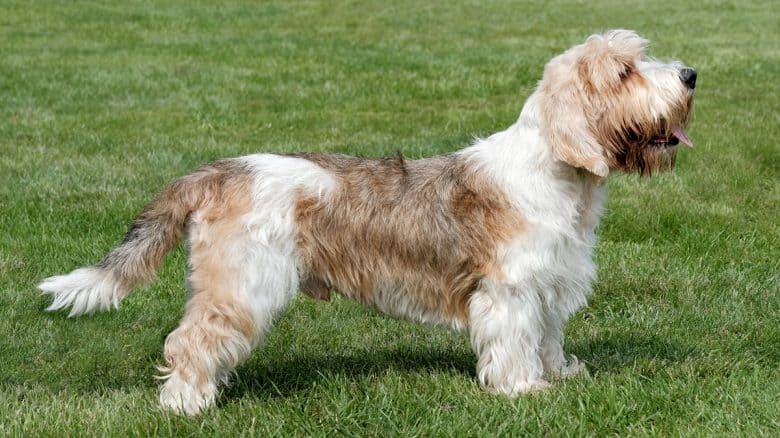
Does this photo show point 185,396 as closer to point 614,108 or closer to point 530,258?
point 530,258

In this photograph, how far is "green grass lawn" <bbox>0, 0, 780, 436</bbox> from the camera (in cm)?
486

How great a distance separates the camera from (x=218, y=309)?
187 inches

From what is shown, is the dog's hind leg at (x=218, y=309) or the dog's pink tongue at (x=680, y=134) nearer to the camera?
the dog's hind leg at (x=218, y=309)

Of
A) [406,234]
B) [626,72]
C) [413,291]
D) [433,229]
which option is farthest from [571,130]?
[413,291]

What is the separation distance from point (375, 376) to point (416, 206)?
36.7 inches

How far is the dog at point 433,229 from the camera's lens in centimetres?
479

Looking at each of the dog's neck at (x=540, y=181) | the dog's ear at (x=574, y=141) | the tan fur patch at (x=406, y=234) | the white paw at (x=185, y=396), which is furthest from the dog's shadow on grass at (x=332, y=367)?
the dog's ear at (x=574, y=141)

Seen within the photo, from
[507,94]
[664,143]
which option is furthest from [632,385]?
[507,94]

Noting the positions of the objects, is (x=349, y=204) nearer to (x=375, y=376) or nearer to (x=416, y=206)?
(x=416, y=206)

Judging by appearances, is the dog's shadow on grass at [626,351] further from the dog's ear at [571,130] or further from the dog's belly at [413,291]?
the dog's ear at [571,130]

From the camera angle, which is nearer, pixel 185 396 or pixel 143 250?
pixel 185 396

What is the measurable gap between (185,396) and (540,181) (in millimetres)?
1900

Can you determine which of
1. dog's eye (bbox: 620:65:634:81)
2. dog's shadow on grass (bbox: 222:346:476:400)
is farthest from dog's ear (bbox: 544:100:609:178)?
dog's shadow on grass (bbox: 222:346:476:400)

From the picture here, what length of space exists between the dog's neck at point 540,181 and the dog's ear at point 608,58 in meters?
0.30
